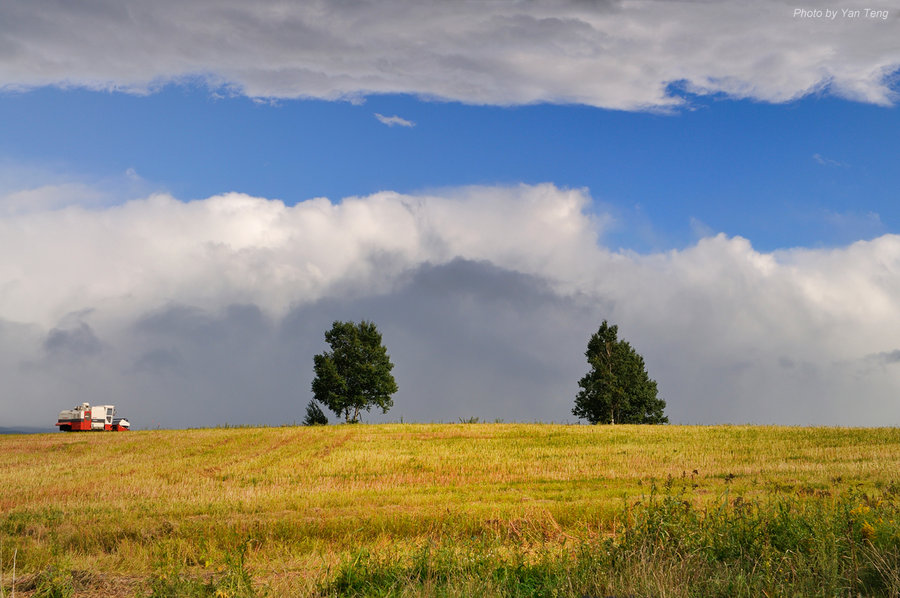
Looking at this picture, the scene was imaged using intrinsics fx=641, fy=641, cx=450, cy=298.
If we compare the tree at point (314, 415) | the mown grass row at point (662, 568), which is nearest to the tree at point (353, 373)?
the tree at point (314, 415)

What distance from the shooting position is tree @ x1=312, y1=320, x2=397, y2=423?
63125 millimetres

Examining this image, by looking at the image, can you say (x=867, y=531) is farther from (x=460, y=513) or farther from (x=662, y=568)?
(x=460, y=513)

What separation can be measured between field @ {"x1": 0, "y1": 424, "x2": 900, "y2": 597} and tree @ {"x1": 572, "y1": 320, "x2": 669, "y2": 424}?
17.9 m

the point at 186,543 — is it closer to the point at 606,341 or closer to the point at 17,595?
the point at 17,595

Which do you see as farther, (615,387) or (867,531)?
(615,387)

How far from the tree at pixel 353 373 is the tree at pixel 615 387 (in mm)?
19437

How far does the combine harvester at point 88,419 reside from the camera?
56.0 metres

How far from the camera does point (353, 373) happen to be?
209 feet

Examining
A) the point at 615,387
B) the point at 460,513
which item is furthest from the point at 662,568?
the point at 615,387

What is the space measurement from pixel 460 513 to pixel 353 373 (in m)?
48.9

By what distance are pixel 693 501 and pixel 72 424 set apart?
55.9m

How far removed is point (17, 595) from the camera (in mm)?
9219

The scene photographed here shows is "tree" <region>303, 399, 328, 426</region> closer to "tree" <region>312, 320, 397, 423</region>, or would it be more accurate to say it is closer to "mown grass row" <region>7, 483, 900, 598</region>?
"tree" <region>312, 320, 397, 423</region>

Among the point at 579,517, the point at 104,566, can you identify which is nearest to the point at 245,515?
the point at 104,566
